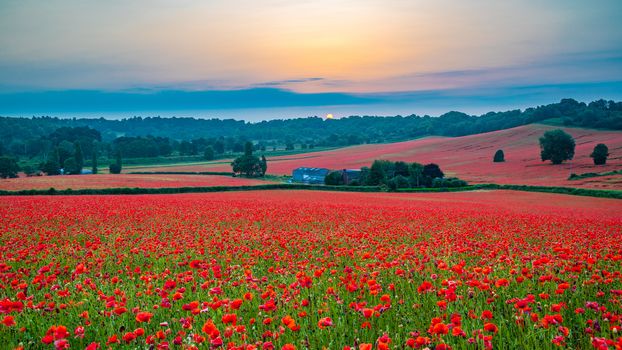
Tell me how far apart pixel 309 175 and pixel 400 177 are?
28977mm

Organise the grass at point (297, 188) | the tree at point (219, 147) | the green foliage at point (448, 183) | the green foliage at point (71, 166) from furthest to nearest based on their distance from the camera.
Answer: the tree at point (219, 147) → the green foliage at point (71, 166) → the green foliage at point (448, 183) → the grass at point (297, 188)

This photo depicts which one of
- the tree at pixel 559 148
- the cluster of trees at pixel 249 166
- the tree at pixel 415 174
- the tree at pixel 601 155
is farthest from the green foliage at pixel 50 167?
the tree at pixel 601 155

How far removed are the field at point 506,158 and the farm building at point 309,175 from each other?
7854mm

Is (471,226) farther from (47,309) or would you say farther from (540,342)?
(47,309)

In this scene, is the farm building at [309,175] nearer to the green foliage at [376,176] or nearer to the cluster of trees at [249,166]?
the cluster of trees at [249,166]

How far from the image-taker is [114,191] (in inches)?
2103

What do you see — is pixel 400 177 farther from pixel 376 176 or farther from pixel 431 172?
pixel 431 172

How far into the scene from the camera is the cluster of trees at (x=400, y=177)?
240 feet

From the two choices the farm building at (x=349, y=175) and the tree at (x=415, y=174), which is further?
the farm building at (x=349, y=175)

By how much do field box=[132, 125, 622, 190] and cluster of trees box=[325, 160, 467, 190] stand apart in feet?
22.5

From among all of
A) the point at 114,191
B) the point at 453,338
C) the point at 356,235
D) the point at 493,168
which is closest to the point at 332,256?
the point at 356,235

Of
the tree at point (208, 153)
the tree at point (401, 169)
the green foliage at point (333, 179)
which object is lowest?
the green foliage at point (333, 179)

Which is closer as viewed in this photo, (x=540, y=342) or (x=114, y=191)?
(x=540, y=342)

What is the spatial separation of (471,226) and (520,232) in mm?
2361
